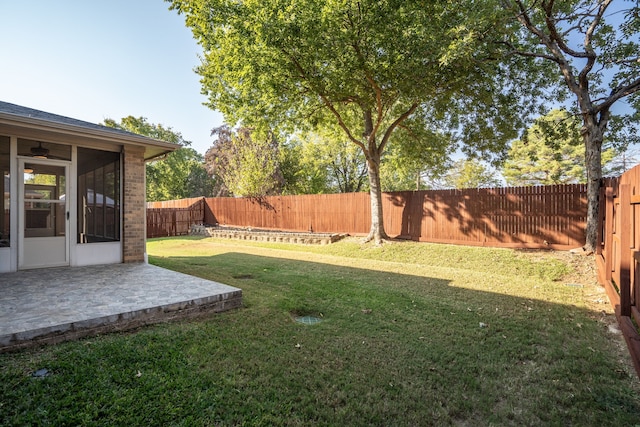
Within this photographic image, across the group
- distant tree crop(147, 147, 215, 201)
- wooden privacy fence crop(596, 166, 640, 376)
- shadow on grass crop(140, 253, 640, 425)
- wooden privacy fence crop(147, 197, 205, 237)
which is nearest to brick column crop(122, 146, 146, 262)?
shadow on grass crop(140, 253, 640, 425)

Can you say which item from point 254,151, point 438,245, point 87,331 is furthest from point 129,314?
point 254,151

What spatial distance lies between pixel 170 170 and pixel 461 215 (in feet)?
91.9

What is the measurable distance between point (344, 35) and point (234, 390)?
7866 millimetres

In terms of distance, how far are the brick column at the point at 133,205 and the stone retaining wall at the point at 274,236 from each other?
6610 mm

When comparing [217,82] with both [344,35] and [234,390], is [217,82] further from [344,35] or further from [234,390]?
[234,390]

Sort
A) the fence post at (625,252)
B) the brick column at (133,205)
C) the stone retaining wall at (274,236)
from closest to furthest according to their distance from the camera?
the fence post at (625,252) < the brick column at (133,205) < the stone retaining wall at (274,236)

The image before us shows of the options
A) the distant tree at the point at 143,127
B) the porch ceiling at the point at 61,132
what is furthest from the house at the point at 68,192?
the distant tree at the point at 143,127

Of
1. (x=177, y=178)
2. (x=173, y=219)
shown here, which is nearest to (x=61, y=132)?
(x=173, y=219)

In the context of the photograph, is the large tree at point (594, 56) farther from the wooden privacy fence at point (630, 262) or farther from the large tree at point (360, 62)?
the wooden privacy fence at point (630, 262)

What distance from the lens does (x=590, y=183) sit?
7.30m

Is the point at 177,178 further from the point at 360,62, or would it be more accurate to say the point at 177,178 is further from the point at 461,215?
the point at 461,215

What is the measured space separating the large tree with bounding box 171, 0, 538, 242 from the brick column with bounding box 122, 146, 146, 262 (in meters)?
3.99

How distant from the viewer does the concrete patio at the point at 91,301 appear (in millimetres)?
2908

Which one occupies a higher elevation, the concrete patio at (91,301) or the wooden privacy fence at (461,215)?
the wooden privacy fence at (461,215)
